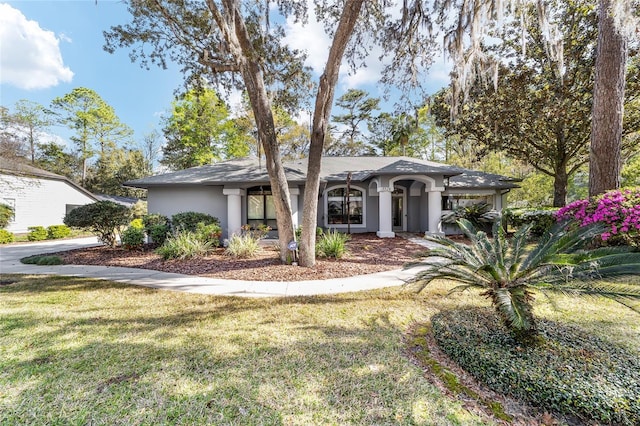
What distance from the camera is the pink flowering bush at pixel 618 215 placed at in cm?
563

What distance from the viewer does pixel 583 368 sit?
2586mm

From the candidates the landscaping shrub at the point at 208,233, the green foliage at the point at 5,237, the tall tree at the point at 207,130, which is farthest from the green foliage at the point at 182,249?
the tall tree at the point at 207,130

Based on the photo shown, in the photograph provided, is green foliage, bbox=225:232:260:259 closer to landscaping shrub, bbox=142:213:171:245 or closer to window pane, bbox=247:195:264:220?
landscaping shrub, bbox=142:213:171:245

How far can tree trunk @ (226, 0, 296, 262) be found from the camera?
677cm

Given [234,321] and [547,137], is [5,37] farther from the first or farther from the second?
[547,137]

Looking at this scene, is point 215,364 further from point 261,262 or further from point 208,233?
point 208,233

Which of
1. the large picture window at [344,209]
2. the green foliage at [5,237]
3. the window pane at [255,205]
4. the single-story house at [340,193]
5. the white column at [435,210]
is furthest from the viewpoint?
the large picture window at [344,209]

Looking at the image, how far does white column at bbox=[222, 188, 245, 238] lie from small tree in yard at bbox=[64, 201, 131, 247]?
363cm

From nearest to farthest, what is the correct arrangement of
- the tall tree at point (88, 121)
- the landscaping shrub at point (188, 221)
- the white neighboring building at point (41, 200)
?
the landscaping shrub at point (188, 221) < the white neighboring building at point (41, 200) < the tall tree at point (88, 121)

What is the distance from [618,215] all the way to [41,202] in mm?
28047

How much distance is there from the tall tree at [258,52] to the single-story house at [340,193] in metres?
3.90

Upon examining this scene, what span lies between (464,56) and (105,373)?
9.05 m

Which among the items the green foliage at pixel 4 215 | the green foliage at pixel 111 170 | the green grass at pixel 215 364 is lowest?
the green grass at pixel 215 364

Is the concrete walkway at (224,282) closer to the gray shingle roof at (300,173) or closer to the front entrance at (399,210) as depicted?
the gray shingle roof at (300,173)
